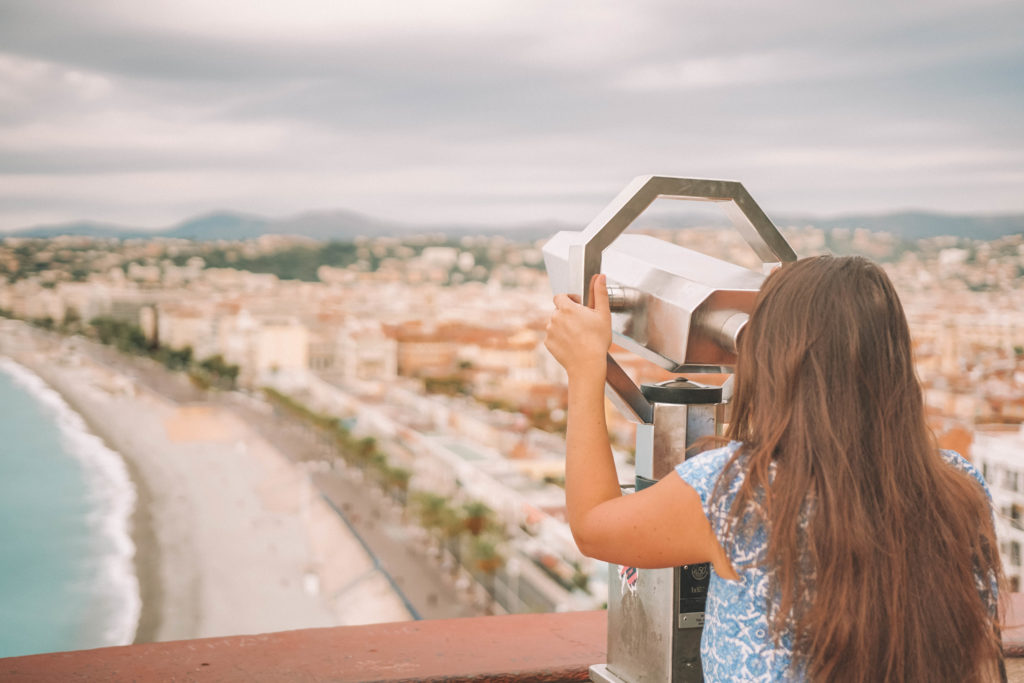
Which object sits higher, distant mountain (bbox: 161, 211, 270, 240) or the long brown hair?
distant mountain (bbox: 161, 211, 270, 240)

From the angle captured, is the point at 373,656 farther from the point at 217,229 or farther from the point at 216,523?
the point at 216,523

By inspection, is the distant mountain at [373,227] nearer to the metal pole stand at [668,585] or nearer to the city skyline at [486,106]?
the city skyline at [486,106]

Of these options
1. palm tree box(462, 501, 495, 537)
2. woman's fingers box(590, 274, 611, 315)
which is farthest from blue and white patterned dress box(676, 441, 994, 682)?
palm tree box(462, 501, 495, 537)

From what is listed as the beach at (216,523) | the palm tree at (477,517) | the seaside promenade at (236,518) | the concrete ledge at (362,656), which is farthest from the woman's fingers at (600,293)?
the palm tree at (477,517)

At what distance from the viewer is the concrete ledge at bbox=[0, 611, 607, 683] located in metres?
0.81

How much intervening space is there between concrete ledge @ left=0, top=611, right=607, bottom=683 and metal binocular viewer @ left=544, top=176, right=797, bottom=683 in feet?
0.72

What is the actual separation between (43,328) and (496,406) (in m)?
10.8

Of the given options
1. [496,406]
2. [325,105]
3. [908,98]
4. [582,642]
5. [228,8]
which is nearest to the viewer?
[582,642]

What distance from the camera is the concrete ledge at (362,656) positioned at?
2.65 ft

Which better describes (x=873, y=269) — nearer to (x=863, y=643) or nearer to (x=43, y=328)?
(x=863, y=643)

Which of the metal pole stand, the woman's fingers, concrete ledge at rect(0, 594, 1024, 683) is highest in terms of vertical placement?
the woman's fingers

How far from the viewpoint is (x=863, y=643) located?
1.60 feet

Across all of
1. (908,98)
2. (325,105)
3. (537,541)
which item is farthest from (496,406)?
(908,98)

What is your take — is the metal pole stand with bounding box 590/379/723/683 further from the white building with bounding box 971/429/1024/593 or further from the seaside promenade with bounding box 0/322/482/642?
the seaside promenade with bounding box 0/322/482/642
